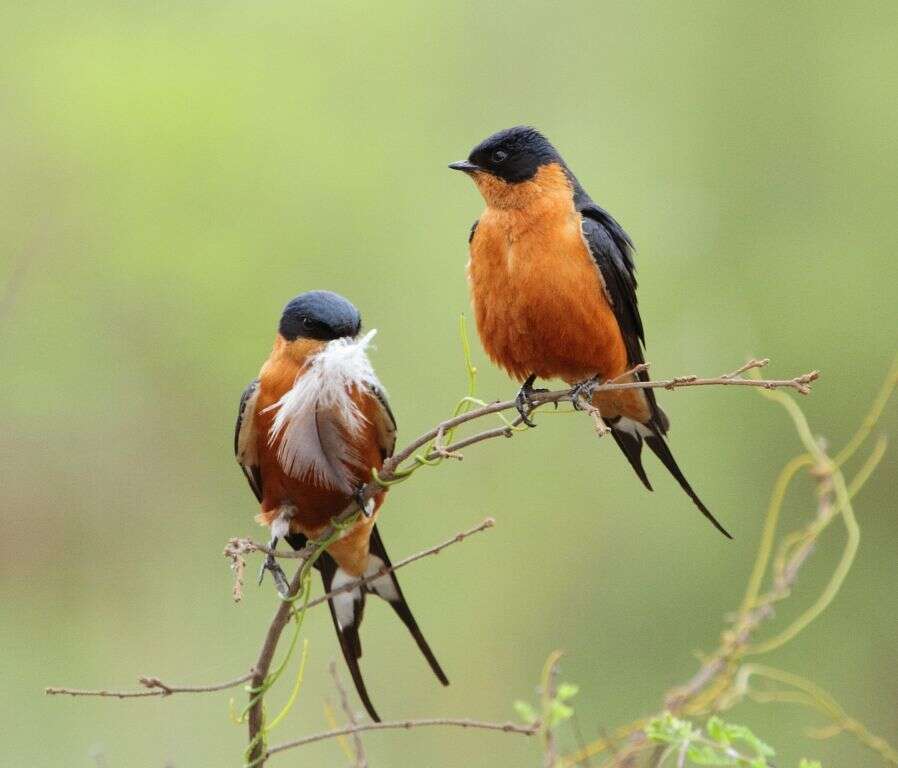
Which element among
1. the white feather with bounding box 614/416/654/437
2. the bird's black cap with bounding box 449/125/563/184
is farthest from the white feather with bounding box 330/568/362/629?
the bird's black cap with bounding box 449/125/563/184

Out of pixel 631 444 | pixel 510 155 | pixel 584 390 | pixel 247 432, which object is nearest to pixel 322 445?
pixel 247 432

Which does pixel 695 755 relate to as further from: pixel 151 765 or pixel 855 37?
pixel 855 37

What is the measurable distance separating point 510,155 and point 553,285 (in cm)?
53

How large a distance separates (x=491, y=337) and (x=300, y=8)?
23.4 feet

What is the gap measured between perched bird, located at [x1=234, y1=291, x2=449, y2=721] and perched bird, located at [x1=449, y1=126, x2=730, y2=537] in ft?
1.59

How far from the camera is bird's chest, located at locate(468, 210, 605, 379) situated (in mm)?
3672

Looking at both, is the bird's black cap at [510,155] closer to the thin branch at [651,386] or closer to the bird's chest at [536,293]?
the bird's chest at [536,293]

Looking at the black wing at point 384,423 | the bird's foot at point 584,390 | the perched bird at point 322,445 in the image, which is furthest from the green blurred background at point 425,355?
the black wing at point 384,423

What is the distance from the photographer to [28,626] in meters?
8.38

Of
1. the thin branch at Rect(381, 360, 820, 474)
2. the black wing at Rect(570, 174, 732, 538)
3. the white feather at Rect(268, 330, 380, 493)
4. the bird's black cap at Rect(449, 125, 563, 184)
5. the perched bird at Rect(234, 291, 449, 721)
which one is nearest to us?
the thin branch at Rect(381, 360, 820, 474)

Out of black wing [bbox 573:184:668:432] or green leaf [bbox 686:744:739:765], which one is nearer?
green leaf [bbox 686:744:739:765]

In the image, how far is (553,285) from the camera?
369 centimetres

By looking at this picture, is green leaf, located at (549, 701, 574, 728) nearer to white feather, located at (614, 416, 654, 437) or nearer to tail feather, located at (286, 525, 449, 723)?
tail feather, located at (286, 525, 449, 723)

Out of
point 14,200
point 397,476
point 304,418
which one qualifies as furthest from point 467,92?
point 397,476
